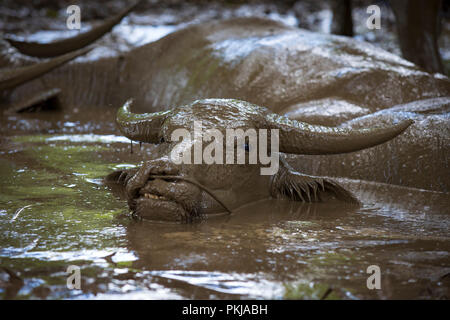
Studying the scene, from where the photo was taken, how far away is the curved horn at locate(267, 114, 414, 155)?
471 centimetres

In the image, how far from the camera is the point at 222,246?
12.7 ft

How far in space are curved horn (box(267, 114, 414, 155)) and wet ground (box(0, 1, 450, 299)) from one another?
0.52 m

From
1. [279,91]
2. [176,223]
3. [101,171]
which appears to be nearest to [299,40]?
[279,91]

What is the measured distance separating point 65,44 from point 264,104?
424cm

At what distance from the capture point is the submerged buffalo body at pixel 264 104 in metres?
4.69

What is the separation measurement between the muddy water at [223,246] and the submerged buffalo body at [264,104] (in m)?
0.21

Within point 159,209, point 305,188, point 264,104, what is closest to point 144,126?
point 159,209

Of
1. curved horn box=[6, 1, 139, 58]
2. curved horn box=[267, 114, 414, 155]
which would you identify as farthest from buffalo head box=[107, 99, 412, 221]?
curved horn box=[6, 1, 139, 58]

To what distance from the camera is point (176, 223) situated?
14.3 ft

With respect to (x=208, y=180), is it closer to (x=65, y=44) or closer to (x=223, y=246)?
(x=223, y=246)
